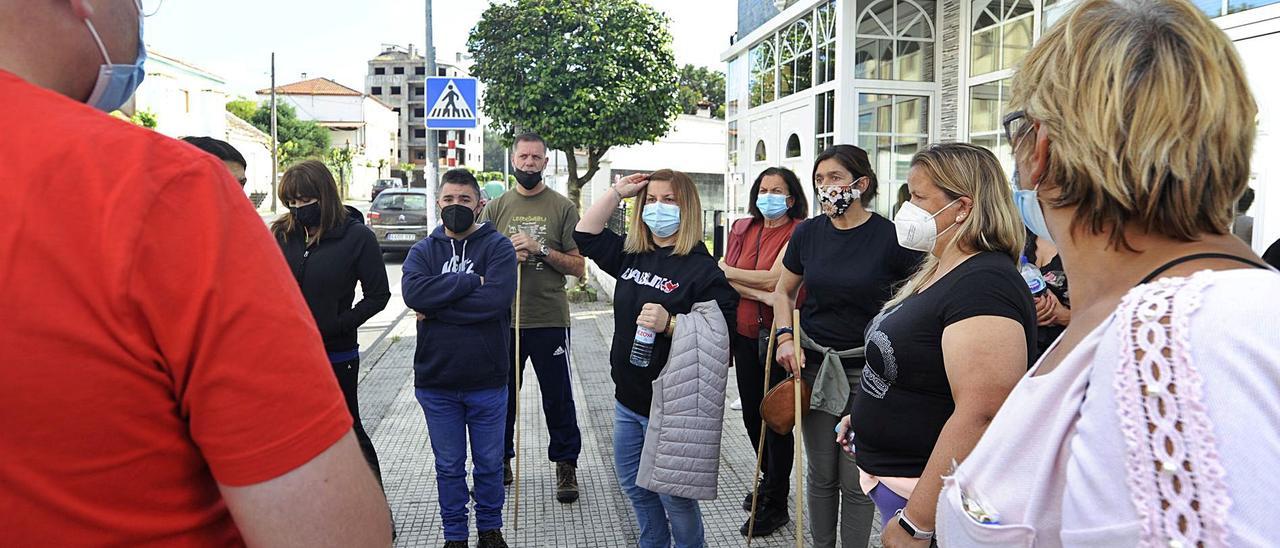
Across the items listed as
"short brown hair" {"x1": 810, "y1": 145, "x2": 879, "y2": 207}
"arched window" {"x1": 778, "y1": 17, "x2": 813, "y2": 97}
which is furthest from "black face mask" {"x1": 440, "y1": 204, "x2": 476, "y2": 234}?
"arched window" {"x1": 778, "y1": 17, "x2": 813, "y2": 97}

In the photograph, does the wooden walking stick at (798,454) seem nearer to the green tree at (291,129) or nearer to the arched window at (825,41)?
the arched window at (825,41)

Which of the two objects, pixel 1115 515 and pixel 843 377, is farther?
pixel 843 377

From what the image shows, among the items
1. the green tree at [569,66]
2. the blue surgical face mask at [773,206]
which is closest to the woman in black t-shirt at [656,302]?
the blue surgical face mask at [773,206]

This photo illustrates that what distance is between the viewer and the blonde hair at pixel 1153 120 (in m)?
1.12

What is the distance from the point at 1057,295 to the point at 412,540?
3.49 m

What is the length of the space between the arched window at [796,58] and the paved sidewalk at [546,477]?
4652 mm

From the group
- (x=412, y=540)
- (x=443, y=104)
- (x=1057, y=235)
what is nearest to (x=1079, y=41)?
(x=1057, y=235)

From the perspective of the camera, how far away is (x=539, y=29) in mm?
11500

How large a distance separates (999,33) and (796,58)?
3143mm

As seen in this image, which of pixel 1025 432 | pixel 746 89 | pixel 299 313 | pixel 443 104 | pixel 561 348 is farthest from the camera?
pixel 746 89

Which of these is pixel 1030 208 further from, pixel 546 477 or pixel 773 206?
pixel 546 477

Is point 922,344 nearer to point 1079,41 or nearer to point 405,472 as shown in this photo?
point 1079,41

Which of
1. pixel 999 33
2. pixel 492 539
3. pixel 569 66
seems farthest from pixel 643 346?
pixel 569 66

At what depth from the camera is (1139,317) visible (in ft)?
3.37
